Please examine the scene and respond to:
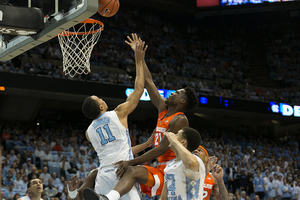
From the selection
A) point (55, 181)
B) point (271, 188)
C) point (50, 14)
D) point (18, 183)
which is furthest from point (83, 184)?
point (271, 188)

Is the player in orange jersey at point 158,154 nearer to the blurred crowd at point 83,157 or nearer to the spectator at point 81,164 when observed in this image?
the blurred crowd at point 83,157

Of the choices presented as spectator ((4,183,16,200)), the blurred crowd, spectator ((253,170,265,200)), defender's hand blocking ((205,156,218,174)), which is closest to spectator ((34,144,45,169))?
the blurred crowd

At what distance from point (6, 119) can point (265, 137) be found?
1286cm

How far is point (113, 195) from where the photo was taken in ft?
12.1

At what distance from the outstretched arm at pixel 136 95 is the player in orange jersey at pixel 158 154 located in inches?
7.7

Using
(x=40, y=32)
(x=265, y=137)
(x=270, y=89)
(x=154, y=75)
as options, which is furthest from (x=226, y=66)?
(x=40, y=32)

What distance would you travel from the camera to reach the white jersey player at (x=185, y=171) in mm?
3336

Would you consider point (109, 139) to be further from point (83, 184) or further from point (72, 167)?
point (72, 167)

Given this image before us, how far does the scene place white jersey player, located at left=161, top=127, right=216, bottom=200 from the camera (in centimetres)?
334

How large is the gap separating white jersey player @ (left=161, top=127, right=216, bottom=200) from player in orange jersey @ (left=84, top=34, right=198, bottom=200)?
0.43 meters

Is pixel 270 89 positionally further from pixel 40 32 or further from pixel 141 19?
pixel 40 32

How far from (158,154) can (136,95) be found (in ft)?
2.48

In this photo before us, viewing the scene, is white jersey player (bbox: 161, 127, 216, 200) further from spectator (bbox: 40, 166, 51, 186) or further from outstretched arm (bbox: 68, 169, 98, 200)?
spectator (bbox: 40, 166, 51, 186)

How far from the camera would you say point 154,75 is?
56.6ft
